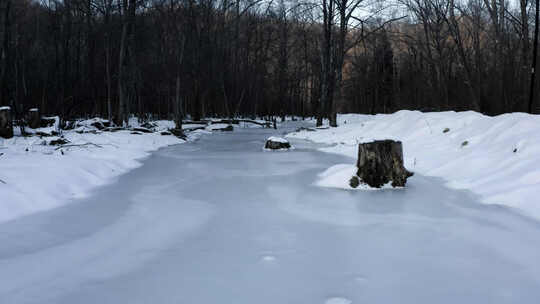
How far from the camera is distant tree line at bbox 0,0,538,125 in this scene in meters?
18.9

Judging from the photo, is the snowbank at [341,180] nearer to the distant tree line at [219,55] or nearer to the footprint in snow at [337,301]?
the footprint in snow at [337,301]

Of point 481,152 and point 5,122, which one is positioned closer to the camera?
point 481,152

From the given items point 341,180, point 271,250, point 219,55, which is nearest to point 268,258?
point 271,250

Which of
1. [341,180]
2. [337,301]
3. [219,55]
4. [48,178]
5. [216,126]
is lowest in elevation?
[337,301]

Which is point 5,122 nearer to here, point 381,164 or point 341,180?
point 341,180

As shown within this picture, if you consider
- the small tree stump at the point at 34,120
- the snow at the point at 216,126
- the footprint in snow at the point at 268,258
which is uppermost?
the small tree stump at the point at 34,120

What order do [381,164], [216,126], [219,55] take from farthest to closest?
[219,55] → [216,126] → [381,164]

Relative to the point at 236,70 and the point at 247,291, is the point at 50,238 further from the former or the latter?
the point at 236,70

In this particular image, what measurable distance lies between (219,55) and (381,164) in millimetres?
32534

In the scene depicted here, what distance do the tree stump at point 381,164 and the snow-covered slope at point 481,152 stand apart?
0.69 feet

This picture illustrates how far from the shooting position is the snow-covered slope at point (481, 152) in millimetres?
5125

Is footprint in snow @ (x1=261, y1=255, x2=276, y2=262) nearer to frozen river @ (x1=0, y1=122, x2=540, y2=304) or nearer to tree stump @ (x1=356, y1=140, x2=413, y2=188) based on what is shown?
frozen river @ (x1=0, y1=122, x2=540, y2=304)

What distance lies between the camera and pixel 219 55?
36.8 metres

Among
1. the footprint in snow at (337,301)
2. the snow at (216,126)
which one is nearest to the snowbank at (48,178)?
the footprint in snow at (337,301)
